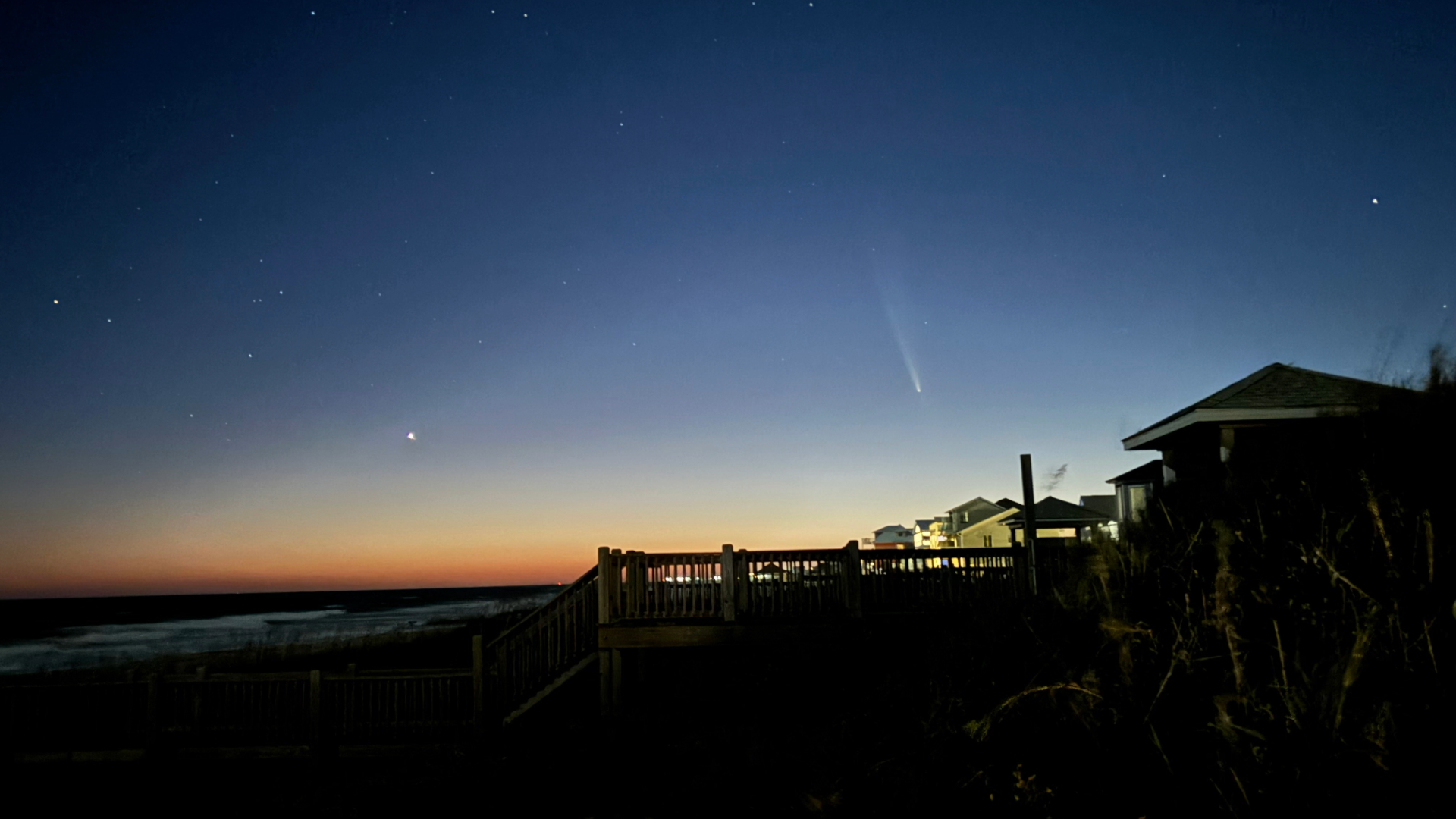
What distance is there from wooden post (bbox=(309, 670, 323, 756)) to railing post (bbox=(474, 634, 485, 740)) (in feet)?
7.90

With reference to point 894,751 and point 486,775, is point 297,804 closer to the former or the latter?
point 486,775

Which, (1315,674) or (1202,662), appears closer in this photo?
(1315,674)

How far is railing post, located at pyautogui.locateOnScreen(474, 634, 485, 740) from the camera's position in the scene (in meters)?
14.1

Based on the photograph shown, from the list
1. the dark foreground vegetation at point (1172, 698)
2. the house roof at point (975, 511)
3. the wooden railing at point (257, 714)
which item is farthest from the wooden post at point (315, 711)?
the house roof at point (975, 511)

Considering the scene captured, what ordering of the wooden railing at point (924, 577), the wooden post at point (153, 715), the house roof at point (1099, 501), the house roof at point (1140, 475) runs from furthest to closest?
1. the house roof at point (1099, 501)
2. the house roof at point (1140, 475)
3. the wooden railing at point (924, 577)
4. the wooden post at point (153, 715)

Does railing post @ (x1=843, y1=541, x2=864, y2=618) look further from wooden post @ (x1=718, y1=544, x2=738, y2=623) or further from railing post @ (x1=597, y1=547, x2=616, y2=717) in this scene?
railing post @ (x1=597, y1=547, x2=616, y2=717)

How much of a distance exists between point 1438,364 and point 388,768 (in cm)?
1339

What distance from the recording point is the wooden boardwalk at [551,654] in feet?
47.2

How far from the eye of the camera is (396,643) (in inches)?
1895

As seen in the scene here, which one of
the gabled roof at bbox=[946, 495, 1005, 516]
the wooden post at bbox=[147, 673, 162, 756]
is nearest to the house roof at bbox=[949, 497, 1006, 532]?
the gabled roof at bbox=[946, 495, 1005, 516]

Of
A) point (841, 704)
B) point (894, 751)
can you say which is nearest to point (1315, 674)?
point (894, 751)

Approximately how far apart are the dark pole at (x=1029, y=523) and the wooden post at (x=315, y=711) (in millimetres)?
11425

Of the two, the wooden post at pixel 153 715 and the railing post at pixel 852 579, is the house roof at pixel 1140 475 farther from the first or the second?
the wooden post at pixel 153 715

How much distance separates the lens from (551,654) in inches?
575
